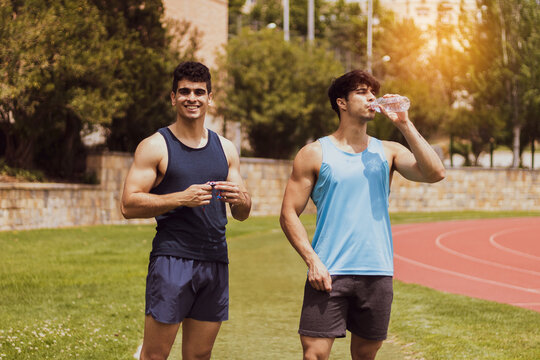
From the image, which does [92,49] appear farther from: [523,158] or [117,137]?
[523,158]

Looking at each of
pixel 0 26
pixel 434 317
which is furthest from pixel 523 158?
pixel 434 317

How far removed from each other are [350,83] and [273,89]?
90.9 ft

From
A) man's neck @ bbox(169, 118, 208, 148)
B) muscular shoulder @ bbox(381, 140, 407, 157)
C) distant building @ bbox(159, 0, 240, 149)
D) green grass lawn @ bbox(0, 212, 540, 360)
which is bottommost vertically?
green grass lawn @ bbox(0, 212, 540, 360)

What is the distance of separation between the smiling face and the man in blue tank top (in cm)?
66

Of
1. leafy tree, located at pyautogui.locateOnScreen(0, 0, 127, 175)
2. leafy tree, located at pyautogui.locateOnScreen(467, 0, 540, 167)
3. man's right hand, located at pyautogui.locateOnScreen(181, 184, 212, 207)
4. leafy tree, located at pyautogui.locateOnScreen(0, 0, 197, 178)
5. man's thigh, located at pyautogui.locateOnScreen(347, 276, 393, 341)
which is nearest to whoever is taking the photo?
man's right hand, located at pyautogui.locateOnScreen(181, 184, 212, 207)

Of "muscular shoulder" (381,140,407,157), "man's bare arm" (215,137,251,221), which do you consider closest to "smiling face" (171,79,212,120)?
"man's bare arm" (215,137,251,221)

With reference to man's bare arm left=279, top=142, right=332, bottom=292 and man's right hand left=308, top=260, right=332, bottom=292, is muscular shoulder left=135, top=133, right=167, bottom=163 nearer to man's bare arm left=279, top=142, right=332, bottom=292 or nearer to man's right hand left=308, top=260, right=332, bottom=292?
man's bare arm left=279, top=142, right=332, bottom=292

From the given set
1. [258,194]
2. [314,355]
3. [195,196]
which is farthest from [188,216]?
[258,194]

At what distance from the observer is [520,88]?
129 feet

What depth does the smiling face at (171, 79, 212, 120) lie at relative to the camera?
4387 mm

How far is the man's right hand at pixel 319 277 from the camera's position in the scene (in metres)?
4.34

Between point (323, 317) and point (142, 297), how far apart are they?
21.6 ft

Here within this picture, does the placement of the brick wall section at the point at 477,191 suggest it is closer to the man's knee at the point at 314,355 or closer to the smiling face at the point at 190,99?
the man's knee at the point at 314,355

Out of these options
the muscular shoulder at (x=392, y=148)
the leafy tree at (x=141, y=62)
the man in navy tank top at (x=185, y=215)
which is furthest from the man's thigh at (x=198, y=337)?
the leafy tree at (x=141, y=62)
